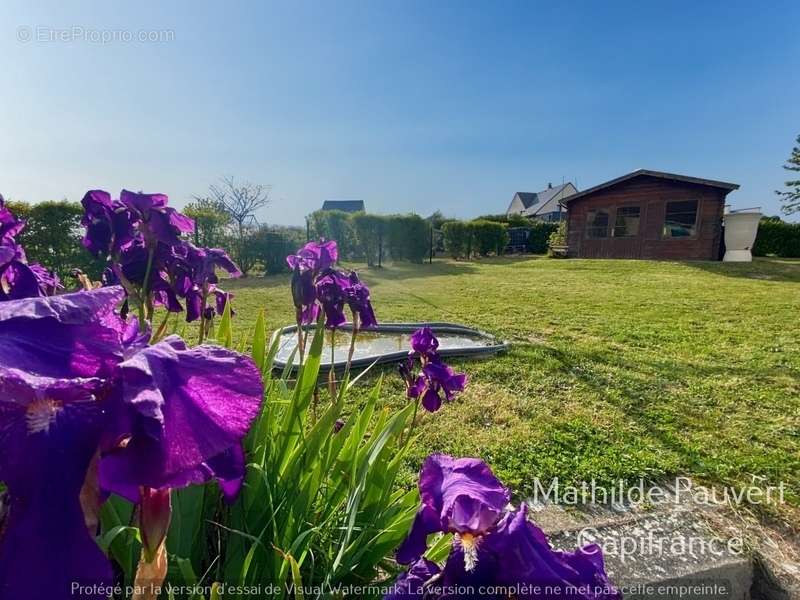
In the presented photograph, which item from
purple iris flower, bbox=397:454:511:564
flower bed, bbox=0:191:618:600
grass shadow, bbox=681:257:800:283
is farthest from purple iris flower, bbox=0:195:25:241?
grass shadow, bbox=681:257:800:283

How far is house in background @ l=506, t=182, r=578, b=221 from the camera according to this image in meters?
42.5

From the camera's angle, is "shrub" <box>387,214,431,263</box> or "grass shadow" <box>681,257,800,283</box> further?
"shrub" <box>387,214,431,263</box>

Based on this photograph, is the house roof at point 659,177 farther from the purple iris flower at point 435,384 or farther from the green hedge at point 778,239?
the purple iris flower at point 435,384

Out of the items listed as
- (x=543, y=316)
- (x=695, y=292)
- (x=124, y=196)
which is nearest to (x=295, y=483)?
(x=124, y=196)

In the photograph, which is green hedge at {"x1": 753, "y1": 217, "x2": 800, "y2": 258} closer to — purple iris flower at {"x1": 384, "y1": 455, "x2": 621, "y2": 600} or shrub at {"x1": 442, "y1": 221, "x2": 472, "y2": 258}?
shrub at {"x1": 442, "y1": 221, "x2": 472, "y2": 258}

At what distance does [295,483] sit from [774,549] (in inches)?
72.0

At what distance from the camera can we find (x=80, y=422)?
0.34 m

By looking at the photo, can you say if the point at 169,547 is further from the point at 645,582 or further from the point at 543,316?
the point at 543,316

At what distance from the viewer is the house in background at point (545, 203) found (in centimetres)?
4247

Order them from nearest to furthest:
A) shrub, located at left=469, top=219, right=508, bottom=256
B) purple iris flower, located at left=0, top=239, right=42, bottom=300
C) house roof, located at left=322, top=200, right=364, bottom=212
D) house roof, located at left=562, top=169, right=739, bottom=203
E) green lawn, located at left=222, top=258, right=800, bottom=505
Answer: purple iris flower, located at left=0, top=239, right=42, bottom=300 < green lawn, located at left=222, top=258, right=800, bottom=505 < house roof, located at left=562, top=169, right=739, bottom=203 < shrub, located at left=469, top=219, right=508, bottom=256 < house roof, located at left=322, top=200, right=364, bottom=212

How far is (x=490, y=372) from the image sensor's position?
153 inches

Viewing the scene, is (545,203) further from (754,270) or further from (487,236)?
(754,270)

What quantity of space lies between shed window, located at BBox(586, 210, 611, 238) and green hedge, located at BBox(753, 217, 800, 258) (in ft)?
24.9

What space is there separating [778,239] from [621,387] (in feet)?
75.8
